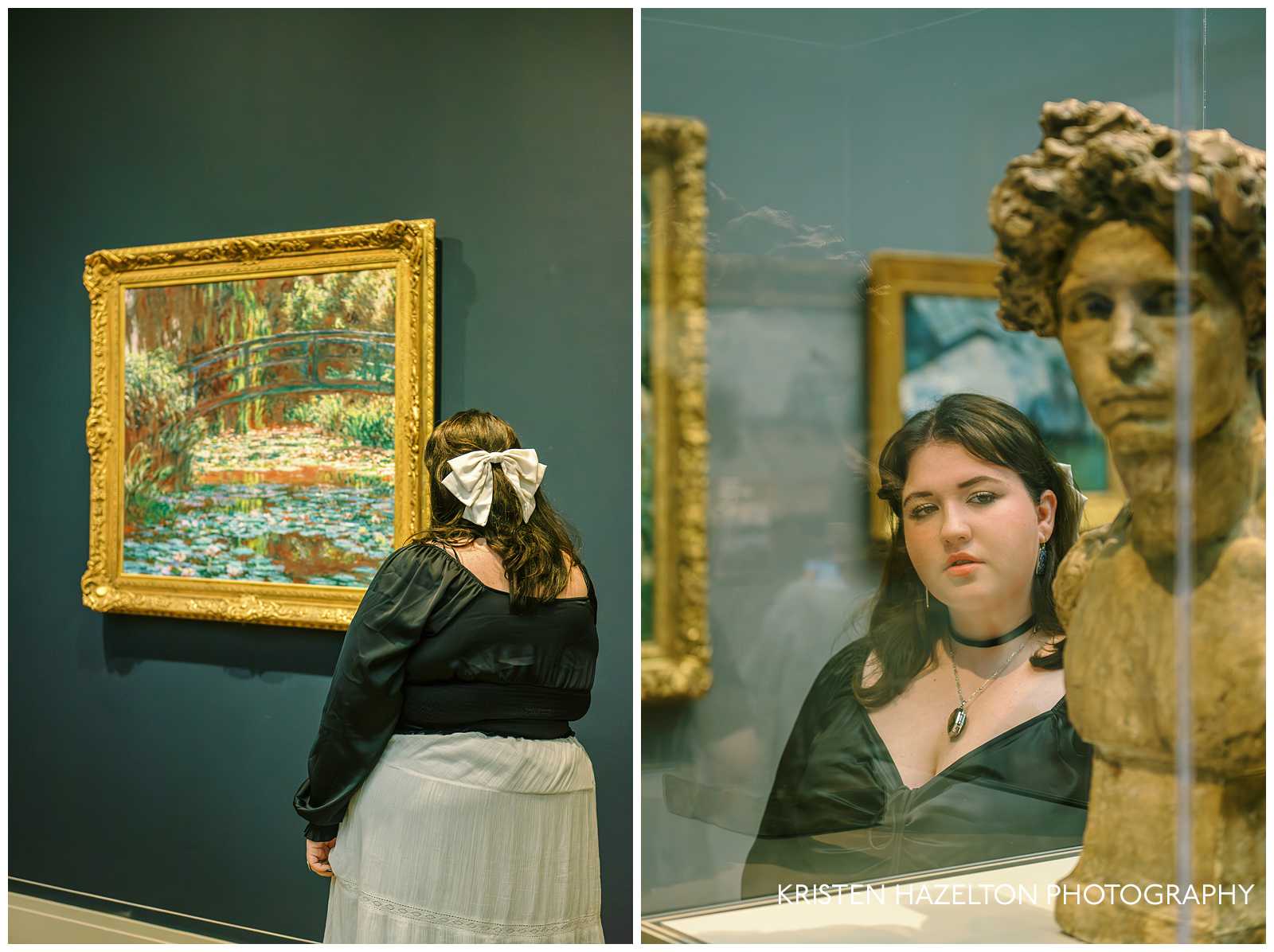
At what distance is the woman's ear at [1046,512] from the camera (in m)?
1.02

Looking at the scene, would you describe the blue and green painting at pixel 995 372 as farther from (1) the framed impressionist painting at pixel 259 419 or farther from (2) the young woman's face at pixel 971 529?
(1) the framed impressionist painting at pixel 259 419

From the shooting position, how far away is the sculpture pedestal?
3.17 feet

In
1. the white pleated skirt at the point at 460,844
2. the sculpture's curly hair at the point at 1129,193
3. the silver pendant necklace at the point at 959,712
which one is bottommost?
the white pleated skirt at the point at 460,844

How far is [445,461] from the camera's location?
6.22 ft

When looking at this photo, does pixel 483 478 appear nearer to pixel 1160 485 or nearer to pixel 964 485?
pixel 964 485

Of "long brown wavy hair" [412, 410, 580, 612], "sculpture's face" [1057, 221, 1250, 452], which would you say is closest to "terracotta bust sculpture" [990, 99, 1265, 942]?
"sculpture's face" [1057, 221, 1250, 452]

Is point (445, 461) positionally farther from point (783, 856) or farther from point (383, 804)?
point (783, 856)

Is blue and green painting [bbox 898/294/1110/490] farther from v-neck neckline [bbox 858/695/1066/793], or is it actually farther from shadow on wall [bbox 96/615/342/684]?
shadow on wall [bbox 96/615/342/684]

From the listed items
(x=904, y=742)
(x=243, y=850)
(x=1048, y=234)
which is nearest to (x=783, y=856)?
(x=904, y=742)

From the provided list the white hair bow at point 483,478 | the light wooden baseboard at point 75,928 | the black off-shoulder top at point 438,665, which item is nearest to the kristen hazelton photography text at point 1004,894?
the black off-shoulder top at point 438,665

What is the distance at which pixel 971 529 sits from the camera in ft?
3.47

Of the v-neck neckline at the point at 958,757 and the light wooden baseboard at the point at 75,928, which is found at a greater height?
the v-neck neckline at the point at 958,757

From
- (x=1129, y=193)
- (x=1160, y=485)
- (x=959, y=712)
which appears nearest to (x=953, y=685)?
(x=959, y=712)

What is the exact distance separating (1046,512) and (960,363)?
0.17 m
